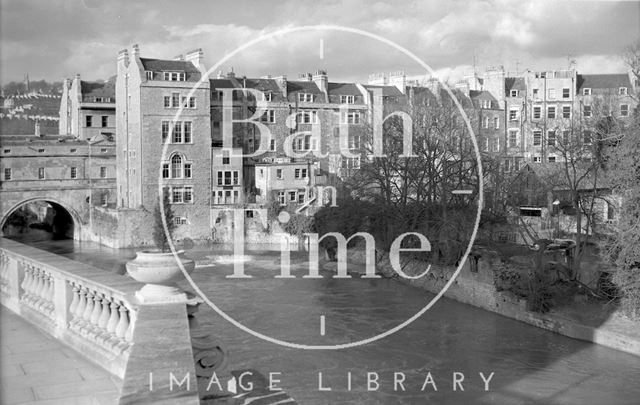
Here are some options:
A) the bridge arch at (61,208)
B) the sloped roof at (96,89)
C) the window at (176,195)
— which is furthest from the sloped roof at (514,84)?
the bridge arch at (61,208)

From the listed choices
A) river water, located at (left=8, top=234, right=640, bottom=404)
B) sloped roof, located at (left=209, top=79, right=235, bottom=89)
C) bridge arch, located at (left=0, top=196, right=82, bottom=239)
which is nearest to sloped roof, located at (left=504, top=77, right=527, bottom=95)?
sloped roof, located at (left=209, top=79, right=235, bottom=89)

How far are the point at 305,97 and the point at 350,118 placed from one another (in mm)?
2664

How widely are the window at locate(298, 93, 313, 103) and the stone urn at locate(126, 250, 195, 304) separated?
34.6 metres

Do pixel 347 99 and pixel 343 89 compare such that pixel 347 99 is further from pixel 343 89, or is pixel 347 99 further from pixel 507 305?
pixel 507 305

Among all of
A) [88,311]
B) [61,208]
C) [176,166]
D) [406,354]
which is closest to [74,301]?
[88,311]

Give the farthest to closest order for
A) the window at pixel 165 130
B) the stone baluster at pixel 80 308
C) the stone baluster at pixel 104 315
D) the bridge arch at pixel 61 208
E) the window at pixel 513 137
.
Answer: the window at pixel 513 137, the bridge arch at pixel 61 208, the window at pixel 165 130, the stone baluster at pixel 80 308, the stone baluster at pixel 104 315

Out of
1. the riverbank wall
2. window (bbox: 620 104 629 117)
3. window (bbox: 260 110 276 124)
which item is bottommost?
the riverbank wall

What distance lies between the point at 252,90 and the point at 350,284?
57.6 ft

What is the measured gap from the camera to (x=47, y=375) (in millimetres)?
4254

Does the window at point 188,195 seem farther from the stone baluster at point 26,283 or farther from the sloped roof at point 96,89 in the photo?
the stone baluster at point 26,283

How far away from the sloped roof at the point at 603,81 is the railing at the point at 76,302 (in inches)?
1619

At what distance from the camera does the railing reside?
436 centimetres

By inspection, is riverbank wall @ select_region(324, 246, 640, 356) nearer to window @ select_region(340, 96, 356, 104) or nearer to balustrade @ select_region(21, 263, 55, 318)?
balustrade @ select_region(21, 263, 55, 318)

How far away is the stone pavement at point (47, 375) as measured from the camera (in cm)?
390
